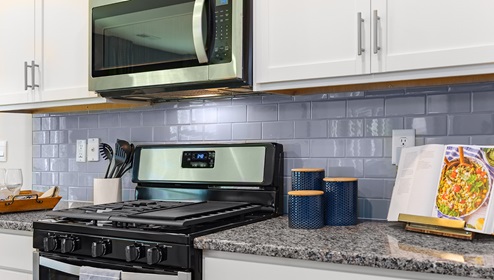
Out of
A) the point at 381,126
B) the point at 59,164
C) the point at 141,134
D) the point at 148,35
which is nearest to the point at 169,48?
the point at 148,35

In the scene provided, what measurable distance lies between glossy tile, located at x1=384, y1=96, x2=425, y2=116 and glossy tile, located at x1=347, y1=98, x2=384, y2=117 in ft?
0.09

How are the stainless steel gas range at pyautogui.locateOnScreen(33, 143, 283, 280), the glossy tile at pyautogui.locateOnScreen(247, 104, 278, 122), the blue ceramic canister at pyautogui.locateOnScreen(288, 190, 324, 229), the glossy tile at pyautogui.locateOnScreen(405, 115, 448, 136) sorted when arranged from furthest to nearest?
the glossy tile at pyautogui.locateOnScreen(247, 104, 278, 122), the glossy tile at pyautogui.locateOnScreen(405, 115, 448, 136), the blue ceramic canister at pyautogui.locateOnScreen(288, 190, 324, 229), the stainless steel gas range at pyautogui.locateOnScreen(33, 143, 283, 280)

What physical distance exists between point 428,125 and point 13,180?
1.91 m

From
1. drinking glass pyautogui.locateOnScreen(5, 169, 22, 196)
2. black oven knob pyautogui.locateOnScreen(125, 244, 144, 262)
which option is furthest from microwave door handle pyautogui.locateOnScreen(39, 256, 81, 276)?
drinking glass pyautogui.locateOnScreen(5, 169, 22, 196)

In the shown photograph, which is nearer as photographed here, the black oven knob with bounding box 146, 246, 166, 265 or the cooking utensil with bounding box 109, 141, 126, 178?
the black oven knob with bounding box 146, 246, 166, 265

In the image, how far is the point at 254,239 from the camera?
62.4 inches

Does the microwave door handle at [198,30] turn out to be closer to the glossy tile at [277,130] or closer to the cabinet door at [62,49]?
the glossy tile at [277,130]

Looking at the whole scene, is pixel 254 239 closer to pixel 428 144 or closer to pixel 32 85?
pixel 428 144

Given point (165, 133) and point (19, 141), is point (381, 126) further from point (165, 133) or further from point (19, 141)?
point (19, 141)

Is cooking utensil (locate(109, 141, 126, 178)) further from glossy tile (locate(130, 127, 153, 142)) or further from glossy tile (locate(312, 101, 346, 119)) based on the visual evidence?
glossy tile (locate(312, 101, 346, 119))

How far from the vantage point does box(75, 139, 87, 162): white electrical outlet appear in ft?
9.29

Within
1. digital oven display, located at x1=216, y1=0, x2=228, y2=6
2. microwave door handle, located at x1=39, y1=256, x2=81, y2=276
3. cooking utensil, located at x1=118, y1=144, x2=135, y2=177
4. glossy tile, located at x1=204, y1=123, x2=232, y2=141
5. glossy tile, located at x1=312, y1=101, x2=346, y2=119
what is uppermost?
digital oven display, located at x1=216, y1=0, x2=228, y2=6

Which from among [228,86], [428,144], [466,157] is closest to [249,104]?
[228,86]

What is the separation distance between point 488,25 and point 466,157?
0.41 meters
